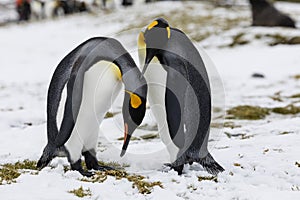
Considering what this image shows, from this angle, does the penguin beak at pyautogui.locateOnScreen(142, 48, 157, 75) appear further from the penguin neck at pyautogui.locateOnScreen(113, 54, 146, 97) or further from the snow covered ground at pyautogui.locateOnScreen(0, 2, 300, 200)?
the snow covered ground at pyautogui.locateOnScreen(0, 2, 300, 200)

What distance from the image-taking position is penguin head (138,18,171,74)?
4066 millimetres

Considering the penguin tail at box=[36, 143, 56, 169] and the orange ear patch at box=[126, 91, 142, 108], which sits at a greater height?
the orange ear patch at box=[126, 91, 142, 108]

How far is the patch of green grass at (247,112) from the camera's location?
8.00 meters

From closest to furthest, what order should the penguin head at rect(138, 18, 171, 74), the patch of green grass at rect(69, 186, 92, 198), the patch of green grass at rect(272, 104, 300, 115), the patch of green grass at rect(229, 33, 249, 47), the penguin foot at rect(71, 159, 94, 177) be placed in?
1. the patch of green grass at rect(69, 186, 92, 198)
2. the penguin head at rect(138, 18, 171, 74)
3. the penguin foot at rect(71, 159, 94, 177)
4. the patch of green grass at rect(272, 104, 300, 115)
5. the patch of green grass at rect(229, 33, 249, 47)

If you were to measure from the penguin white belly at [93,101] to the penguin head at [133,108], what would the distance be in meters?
0.27

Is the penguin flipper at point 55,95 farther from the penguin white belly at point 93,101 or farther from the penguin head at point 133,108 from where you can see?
the penguin head at point 133,108

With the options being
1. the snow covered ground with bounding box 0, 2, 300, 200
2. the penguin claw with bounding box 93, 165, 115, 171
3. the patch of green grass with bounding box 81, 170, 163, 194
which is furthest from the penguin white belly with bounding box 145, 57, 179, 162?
the penguin claw with bounding box 93, 165, 115, 171

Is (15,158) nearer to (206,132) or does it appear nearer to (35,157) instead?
→ (35,157)

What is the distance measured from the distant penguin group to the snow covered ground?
217 millimetres

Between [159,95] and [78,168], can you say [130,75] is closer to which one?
[159,95]

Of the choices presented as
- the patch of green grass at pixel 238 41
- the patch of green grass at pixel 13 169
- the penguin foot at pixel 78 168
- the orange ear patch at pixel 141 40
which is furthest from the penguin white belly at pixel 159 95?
the patch of green grass at pixel 238 41

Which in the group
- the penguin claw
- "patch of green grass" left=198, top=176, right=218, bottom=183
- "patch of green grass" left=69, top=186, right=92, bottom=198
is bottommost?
the penguin claw

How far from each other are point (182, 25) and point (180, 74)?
17305 millimetres

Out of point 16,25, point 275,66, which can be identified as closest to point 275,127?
point 275,66
